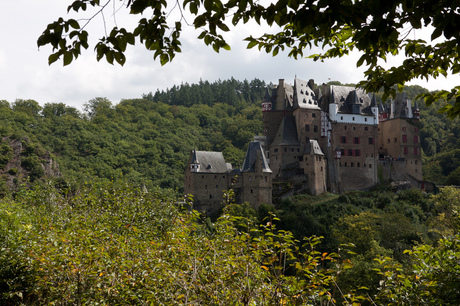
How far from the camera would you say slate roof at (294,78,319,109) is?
2576 inches

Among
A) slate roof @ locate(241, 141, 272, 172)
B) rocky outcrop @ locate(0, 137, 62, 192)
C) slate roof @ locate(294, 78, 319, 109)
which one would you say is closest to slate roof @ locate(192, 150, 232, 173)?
slate roof @ locate(241, 141, 272, 172)

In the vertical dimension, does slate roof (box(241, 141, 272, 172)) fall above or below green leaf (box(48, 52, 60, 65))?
above

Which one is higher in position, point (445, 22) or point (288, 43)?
point (288, 43)

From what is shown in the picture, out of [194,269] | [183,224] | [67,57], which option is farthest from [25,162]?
[67,57]

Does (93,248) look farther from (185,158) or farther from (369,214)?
(185,158)

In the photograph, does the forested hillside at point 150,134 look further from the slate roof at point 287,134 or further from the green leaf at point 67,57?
the green leaf at point 67,57

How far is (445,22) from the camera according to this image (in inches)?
229

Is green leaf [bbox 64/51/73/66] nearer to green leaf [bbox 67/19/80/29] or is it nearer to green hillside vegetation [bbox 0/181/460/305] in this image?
green leaf [bbox 67/19/80/29]

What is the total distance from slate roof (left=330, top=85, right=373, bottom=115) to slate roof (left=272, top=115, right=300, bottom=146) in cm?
673

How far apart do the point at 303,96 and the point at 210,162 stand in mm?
15017

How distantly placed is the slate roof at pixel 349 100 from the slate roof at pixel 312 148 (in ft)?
25.6

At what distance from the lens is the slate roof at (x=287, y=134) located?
63.2 m

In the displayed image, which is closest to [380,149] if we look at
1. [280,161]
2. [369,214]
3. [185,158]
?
[280,161]

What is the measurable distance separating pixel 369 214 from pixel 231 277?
43.5 metres
